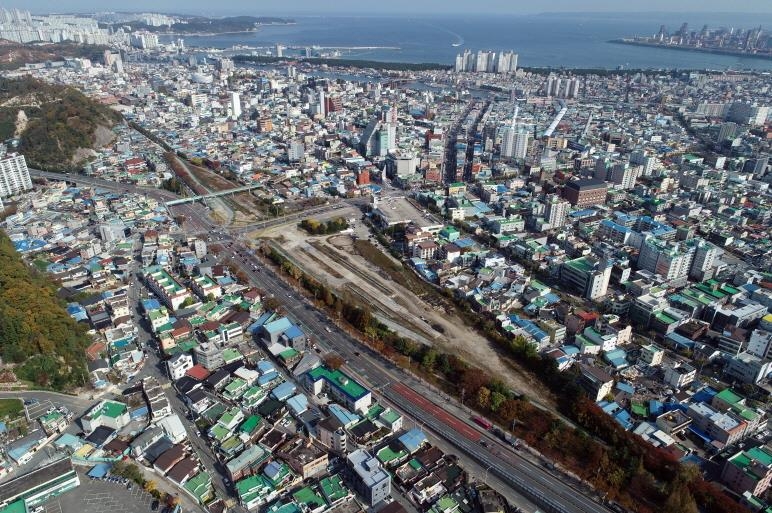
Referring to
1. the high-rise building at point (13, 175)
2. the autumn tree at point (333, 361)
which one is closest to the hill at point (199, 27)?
the high-rise building at point (13, 175)

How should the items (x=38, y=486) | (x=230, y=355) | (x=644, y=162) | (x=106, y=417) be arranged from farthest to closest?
1. (x=644, y=162)
2. (x=230, y=355)
3. (x=106, y=417)
4. (x=38, y=486)

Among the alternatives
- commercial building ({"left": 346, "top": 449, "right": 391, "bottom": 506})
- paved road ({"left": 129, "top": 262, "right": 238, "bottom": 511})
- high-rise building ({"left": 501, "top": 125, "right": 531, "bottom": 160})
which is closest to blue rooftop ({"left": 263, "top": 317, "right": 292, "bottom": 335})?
paved road ({"left": 129, "top": 262, "right": 238, "bottom": 511})

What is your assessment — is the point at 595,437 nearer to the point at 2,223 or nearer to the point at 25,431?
the point at 25,431

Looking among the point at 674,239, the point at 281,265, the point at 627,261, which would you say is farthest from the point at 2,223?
the point at 674,239

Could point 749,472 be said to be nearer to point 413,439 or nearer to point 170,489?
point 413,439

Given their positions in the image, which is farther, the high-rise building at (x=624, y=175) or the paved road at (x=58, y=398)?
the high-rise building at (x=624, y=175)

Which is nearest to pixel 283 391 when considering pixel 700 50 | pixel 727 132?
pixel 727 132

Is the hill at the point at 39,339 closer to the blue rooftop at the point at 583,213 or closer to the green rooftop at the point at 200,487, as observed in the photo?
the green rooftop at the point at 200,487
